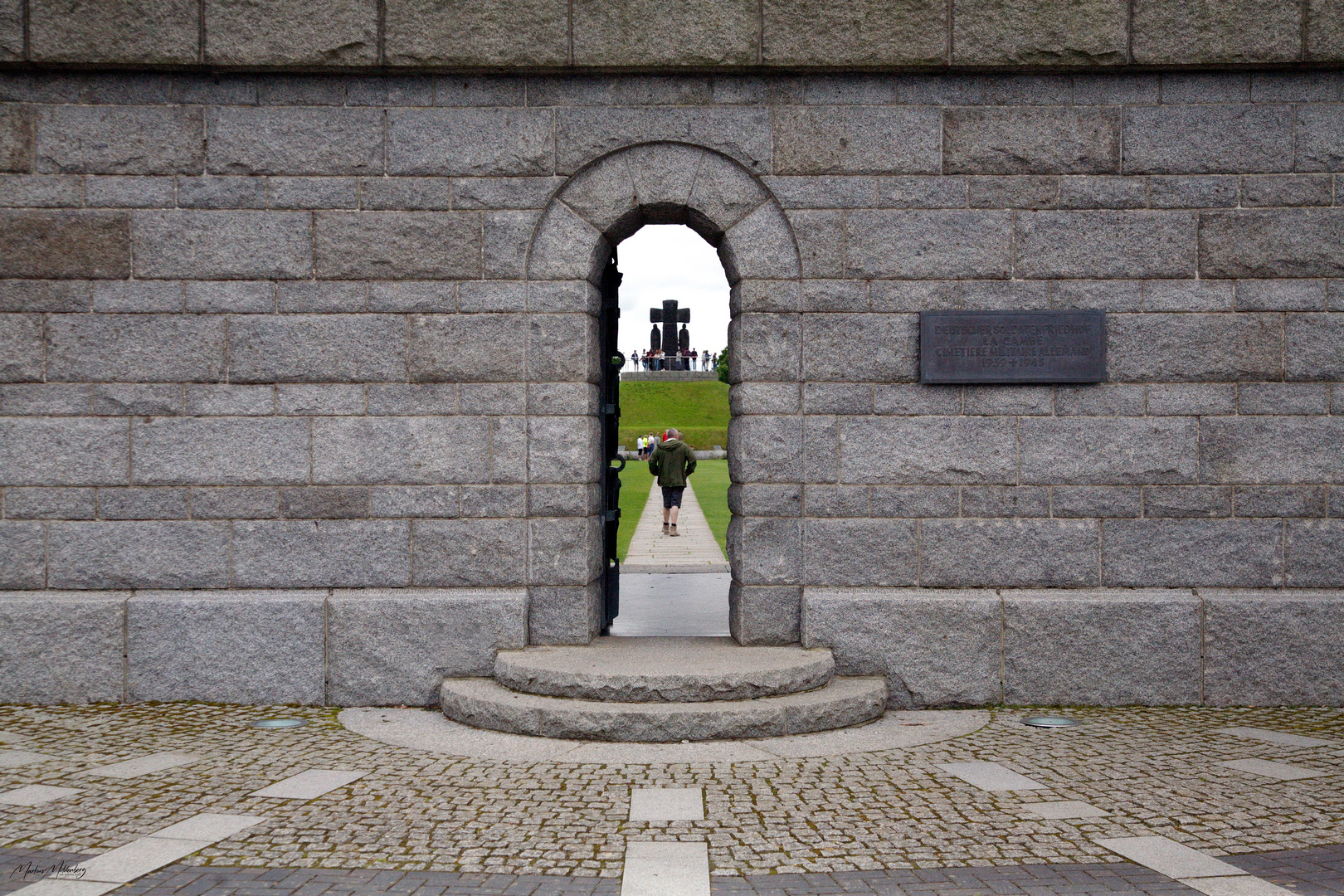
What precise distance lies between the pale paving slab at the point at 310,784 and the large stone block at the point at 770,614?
2717 mm

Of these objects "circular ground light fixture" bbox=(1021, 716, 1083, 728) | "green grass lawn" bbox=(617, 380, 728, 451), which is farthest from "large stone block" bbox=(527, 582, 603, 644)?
"green grass lawn" bbox=(617, 380, 728, 451)

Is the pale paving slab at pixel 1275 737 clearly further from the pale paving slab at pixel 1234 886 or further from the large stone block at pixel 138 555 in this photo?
the large stone block at pixel 138 555

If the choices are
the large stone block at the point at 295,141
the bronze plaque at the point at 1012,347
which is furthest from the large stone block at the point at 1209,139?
the large stone block at the point at 295,141

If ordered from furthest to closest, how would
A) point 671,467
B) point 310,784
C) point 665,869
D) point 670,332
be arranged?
point 670,332, point 671,467, point 310,784, point 665,869

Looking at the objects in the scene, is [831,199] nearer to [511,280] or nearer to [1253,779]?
[511,280]

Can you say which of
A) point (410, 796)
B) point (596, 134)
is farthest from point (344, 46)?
point (410, 796)

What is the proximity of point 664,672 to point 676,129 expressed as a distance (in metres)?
3.73

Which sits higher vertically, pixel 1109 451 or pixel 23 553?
pixel 1109 451

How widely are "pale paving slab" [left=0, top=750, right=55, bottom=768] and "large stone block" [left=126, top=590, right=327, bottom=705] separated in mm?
1083

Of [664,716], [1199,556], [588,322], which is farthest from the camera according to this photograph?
[588,322]

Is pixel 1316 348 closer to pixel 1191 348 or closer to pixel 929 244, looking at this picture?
pixel 1191 348

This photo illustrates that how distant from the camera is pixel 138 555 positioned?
6.39 metres

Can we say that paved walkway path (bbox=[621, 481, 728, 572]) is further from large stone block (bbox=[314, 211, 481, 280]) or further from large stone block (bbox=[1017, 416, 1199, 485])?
large stone block (bbox=[314, 211, 481, 280])

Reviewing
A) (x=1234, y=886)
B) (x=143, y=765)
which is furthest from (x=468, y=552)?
(x=1234, y=886)
